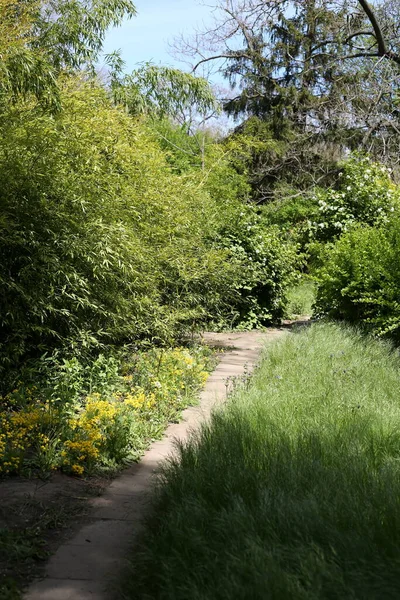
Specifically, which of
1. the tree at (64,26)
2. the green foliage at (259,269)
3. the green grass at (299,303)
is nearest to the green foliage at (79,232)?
the tree at (64,26)

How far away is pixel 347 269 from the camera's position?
9.00m

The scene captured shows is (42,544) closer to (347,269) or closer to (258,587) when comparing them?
(258,587)

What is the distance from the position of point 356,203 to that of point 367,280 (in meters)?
4.03

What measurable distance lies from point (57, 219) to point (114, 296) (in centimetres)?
86

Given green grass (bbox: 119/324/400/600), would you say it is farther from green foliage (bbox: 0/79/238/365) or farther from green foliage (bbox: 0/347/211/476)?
green foliage (bbox: 0/79/238/365)

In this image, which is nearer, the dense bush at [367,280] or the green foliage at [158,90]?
the dense bush at [367,280]

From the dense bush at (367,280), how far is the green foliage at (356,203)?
2491 millimetres

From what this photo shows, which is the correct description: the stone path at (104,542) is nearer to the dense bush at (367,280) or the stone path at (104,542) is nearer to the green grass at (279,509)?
the green grass at (279,509)

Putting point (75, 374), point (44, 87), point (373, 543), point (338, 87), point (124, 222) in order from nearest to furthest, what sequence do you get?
1. point (373, 543)
2. point (75, 374)
3. point (44, 87)
4. point (124, 222)
5. point (338, 87)

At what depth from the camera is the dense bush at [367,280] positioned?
8.21m

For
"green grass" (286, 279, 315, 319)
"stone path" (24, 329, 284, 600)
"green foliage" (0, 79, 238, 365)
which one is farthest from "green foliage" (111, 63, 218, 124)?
"stone path" (24, 329, 284, 600)

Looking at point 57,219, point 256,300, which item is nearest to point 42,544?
point 57,219

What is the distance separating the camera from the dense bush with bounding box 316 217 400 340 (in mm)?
8211

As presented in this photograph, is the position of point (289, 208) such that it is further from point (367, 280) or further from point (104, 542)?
point (104, 542)
